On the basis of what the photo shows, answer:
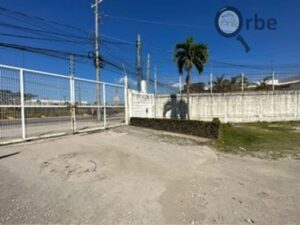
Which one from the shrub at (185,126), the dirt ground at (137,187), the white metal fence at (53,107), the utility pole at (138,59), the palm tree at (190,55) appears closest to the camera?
the dirt ground at (137,187)

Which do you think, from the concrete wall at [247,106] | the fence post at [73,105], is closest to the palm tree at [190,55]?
the concrete wall at [247,106]

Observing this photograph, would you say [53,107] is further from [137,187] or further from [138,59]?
[138,59]

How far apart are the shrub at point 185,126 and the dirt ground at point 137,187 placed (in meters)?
3.62

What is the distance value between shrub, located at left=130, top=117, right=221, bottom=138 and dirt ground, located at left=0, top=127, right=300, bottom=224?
362 centimetres

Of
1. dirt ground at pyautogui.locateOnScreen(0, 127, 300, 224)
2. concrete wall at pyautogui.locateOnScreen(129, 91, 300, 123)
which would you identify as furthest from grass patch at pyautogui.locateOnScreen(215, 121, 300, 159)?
concrete wall at pyautogui.locateOnScreen(129, 91, 300, 123)

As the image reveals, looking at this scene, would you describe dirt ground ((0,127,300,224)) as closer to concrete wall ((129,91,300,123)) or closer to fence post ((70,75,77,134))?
fence post ((70,75,77,134))

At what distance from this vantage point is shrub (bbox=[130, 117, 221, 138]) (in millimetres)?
11211

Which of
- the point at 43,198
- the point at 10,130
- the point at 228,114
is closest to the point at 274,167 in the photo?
the point at 43,198

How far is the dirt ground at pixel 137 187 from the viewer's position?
3541 mm

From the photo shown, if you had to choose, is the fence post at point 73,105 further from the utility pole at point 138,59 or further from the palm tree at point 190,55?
the utility pole at point 138,59

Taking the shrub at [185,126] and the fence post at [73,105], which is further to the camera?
the shrub at [185,126]

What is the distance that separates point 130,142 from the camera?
9117mm

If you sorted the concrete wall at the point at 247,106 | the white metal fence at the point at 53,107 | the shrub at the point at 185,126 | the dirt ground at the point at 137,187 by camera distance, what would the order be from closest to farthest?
the dirt ground at the point at 137,187 → the white metal fence at the point at 53,107 → the shrub at the point at 185,126 → the concrete wall at the point at 247,106

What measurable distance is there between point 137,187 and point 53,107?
5.10 metres
